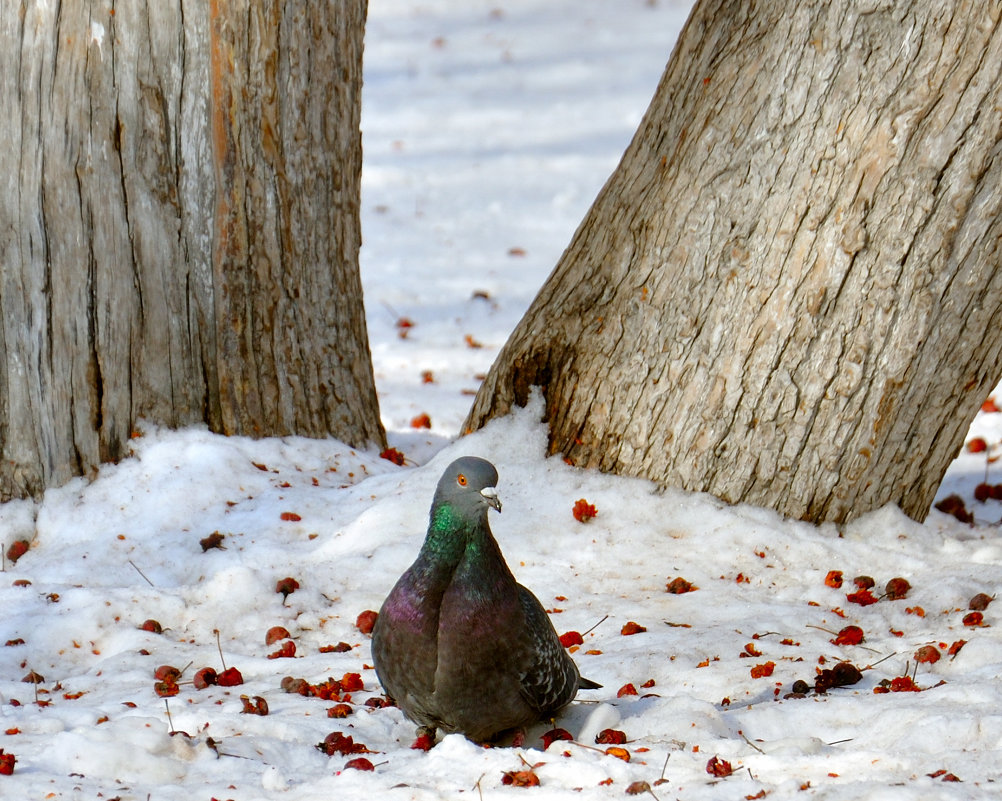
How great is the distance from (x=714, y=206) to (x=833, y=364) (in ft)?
2.08

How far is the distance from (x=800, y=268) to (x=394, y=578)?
63.3 inches

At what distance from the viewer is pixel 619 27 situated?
527 inches

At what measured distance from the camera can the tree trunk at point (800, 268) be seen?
12.3ft

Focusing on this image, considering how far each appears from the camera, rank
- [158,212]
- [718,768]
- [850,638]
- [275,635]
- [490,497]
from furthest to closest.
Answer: [158,212] < [275,635] < [850,638] < [490,497] < [718,768]

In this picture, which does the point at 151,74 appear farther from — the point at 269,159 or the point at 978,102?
the point at 978,102

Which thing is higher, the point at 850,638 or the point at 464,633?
the point at 464,633

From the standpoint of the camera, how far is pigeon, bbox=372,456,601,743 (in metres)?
2.76

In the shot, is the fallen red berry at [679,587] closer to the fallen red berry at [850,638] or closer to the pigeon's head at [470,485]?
the fallen red berry at [850,638]

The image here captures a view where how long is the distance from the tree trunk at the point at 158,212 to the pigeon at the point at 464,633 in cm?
177

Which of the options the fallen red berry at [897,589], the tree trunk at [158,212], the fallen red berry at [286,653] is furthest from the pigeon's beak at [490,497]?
the tree trunk at [158,212]

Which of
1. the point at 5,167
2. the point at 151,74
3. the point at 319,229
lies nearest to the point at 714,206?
the point at 319,229

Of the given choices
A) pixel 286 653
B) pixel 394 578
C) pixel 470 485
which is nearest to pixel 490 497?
pixel 470 485

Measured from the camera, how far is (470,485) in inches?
109

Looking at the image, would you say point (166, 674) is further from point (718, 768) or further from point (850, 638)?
point (850, 638)
